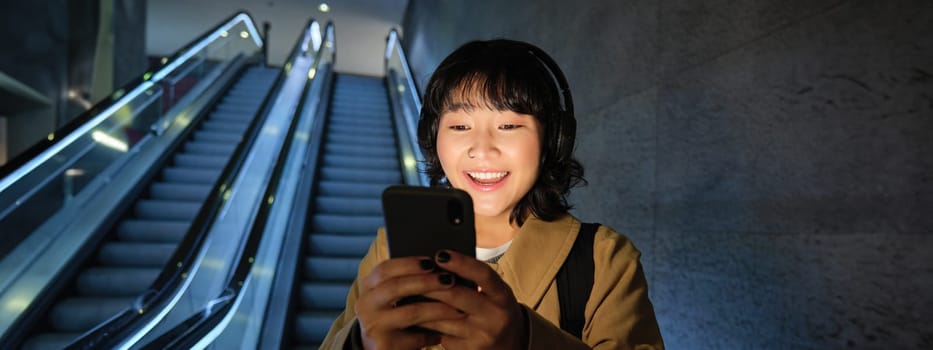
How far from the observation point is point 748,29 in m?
1.70

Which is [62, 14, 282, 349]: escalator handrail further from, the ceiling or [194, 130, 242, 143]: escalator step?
the ceiling

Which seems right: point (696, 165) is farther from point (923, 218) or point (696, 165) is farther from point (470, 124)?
point (470, 124)

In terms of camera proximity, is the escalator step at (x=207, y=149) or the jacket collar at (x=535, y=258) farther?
the escalator step at (x=207, y=149)

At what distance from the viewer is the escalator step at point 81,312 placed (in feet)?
10.9

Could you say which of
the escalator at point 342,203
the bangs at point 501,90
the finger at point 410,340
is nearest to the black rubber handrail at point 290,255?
the escalator at point 342,203

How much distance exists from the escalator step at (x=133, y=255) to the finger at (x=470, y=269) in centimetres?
417

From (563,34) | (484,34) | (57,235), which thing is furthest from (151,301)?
(484,34)

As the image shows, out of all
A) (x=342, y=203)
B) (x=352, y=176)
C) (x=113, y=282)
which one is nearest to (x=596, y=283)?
(x=113, y=282)

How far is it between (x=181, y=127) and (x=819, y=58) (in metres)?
7.13

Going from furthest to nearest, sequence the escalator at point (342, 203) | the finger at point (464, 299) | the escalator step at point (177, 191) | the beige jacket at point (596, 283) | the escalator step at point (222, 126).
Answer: the escalator step at point (222, 126) < the escalator step at point (177, 191) < the escalator at point (342, 203) < the beige jacket at point (596, 283) < the finger at point (464, 299)

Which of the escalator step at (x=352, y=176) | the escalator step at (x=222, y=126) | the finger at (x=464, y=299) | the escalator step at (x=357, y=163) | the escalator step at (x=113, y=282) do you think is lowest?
the escalator step at (x=113, y=282)

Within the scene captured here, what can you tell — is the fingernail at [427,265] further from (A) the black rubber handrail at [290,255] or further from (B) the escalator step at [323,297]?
(B) the escalator step at [323,297]

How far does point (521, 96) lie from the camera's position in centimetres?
104

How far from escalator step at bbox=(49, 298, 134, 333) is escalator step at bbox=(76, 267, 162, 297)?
197mm
